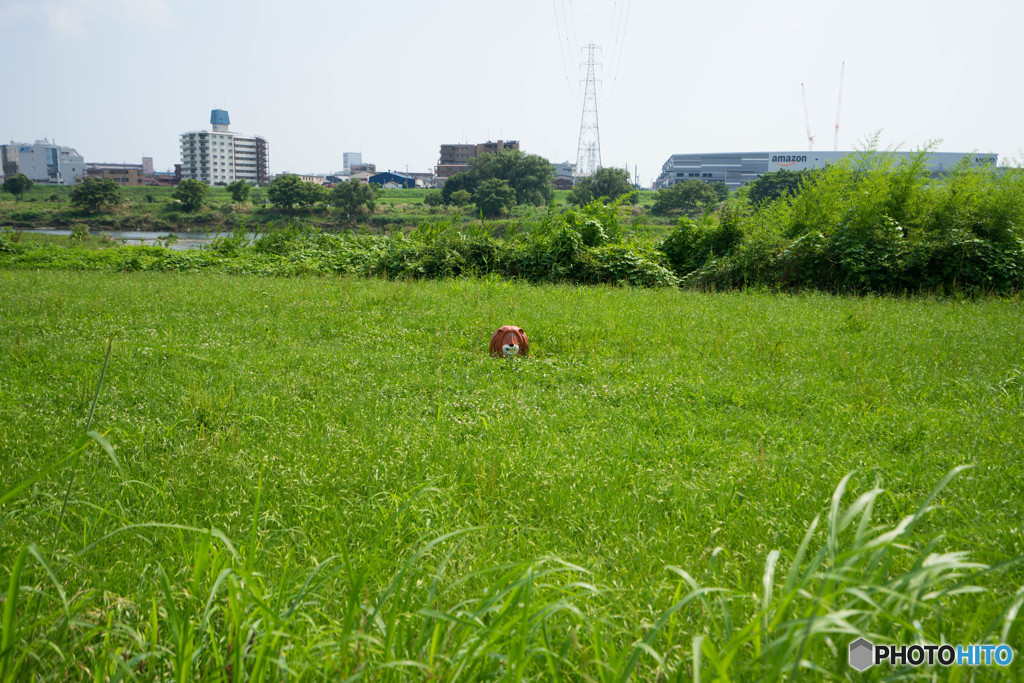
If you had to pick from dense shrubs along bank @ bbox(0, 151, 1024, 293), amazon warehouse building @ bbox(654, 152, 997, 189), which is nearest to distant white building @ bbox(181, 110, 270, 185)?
amazon warehouse building @ bbox(654, 152, 997, 189)

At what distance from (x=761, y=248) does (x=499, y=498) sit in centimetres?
1212

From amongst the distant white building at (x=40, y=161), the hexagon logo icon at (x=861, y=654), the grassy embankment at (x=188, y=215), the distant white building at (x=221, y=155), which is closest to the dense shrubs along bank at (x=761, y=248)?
the hexagon logo icon at (x=861, y=654)

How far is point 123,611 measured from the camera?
2281 mm

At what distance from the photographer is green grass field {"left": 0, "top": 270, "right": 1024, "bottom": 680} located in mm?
1821

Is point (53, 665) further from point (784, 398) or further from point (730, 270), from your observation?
point (730, 270)

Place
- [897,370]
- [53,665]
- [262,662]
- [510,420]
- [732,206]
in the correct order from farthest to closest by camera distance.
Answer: [732,206]
[897,370]
[510,420]
[53,665]
[262,662]

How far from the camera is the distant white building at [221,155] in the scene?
509 feet

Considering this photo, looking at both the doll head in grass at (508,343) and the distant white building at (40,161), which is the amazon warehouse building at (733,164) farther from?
the distant white building at (40,161)

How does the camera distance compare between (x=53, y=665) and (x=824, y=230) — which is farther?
(x=824, y=230)

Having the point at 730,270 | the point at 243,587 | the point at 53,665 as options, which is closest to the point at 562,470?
the point at 243,587

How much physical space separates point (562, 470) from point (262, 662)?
2287 mm

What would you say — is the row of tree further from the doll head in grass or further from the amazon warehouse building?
the amazon warehouse building

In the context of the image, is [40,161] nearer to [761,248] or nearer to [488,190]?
[488,190]

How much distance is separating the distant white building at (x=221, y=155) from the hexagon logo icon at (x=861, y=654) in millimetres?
171059
